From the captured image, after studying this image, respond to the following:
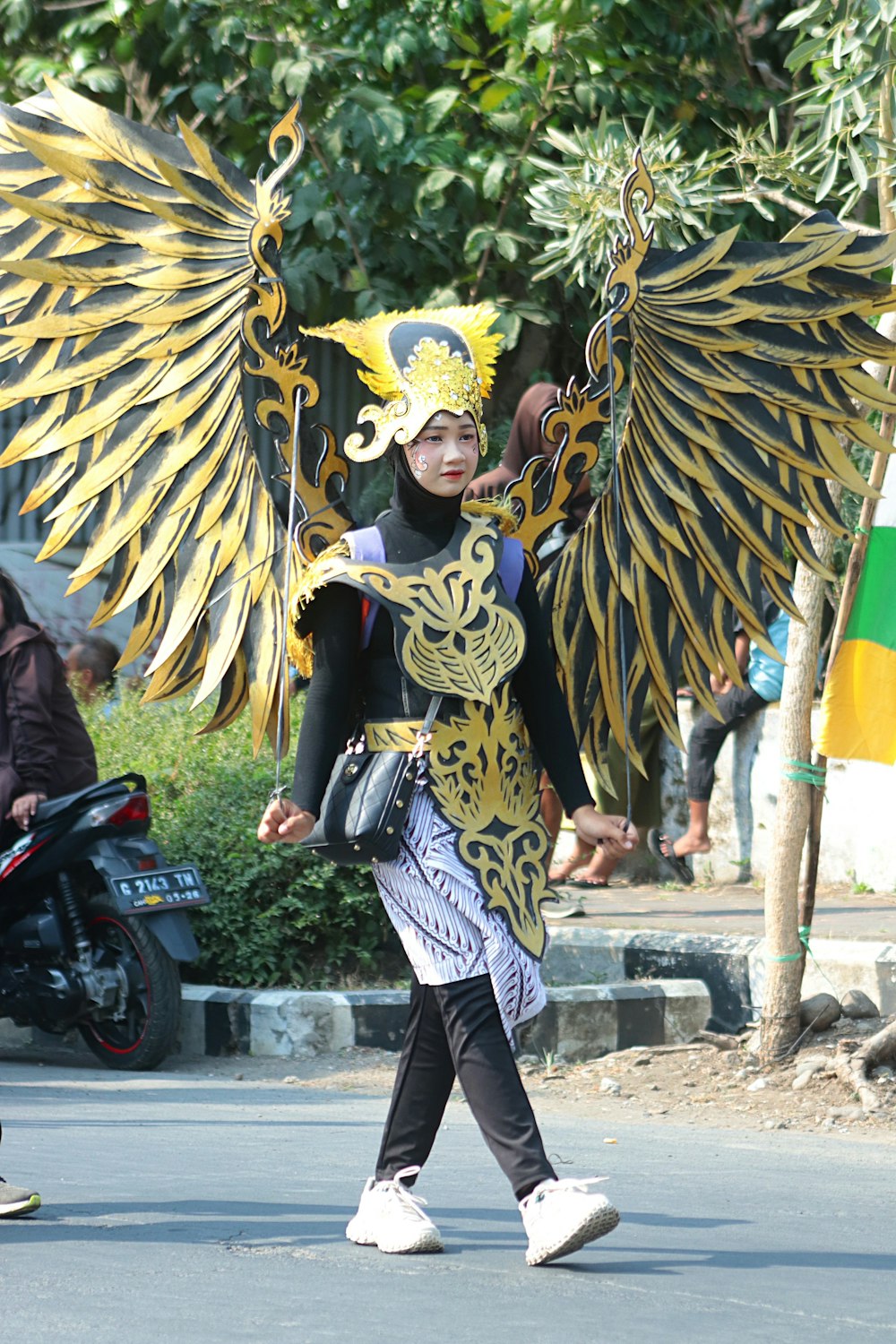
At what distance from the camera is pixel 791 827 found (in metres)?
6.29

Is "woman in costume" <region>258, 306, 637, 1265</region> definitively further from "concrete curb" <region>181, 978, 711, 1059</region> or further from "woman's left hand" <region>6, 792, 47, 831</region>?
"woman's left hand" <region>6, 792, 47, 831</region>

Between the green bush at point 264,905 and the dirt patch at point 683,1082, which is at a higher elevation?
the green bush at point 264,905

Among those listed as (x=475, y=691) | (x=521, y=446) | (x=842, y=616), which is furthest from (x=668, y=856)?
(x=475, y=691)

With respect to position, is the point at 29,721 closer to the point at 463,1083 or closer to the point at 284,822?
the point at 284,822

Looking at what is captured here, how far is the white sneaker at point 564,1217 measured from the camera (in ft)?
12.1

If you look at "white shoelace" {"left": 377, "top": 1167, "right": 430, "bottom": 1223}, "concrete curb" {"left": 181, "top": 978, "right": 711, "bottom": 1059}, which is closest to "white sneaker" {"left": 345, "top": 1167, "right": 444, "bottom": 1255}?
"white shoelace" {"left": 377, "top": 1167, "right": 430, "bottom": 1223}

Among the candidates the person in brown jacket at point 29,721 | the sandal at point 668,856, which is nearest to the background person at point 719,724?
the sandal at point 668,856

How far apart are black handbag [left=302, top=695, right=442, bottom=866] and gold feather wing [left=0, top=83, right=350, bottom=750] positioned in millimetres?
437

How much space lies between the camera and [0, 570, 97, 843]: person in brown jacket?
696 centimetres

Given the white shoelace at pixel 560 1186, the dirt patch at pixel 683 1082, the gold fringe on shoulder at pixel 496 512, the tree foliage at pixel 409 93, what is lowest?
the dirt patch at pixel 683 1082

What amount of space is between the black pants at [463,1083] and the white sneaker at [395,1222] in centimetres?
3

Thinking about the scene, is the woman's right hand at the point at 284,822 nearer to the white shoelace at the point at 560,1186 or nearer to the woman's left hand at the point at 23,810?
the white shoelace at the point at 560,1186

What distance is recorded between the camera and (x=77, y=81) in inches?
406

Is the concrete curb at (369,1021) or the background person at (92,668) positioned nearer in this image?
the concrete curb at (369,1021)
